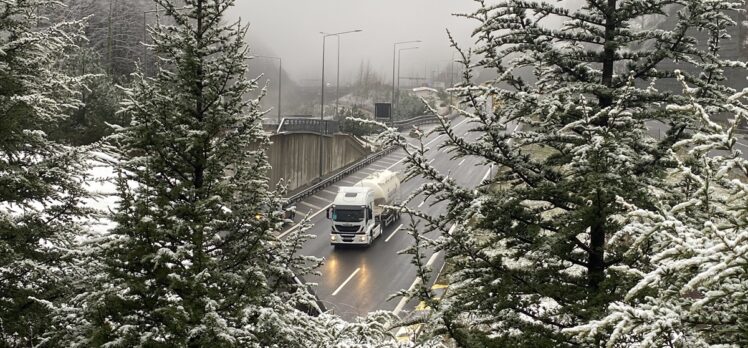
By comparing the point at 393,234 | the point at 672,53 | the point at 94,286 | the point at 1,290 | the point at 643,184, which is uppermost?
the point at 672,53

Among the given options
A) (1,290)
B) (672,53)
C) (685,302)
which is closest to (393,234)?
(1,290)

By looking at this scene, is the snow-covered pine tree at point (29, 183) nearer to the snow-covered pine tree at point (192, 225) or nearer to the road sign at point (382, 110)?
the snow-covered pine tree at point (192, 225)

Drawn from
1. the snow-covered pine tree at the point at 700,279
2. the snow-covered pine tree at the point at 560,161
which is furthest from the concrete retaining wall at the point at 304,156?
the snow-covered pine tree at the point at 700,279

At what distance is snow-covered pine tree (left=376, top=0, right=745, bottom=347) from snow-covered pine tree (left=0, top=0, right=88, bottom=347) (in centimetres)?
701

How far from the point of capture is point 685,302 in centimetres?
450

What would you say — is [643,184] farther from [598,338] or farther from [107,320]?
[107,320]

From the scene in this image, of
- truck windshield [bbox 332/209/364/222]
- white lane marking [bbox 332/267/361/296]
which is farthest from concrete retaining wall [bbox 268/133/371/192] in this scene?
white lane marking [bbox 332/267/361/296]

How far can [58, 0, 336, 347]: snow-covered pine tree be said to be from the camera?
812cm

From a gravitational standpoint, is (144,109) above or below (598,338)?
above

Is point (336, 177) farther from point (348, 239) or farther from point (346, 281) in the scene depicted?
point (346, 281)

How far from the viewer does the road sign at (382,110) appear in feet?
219

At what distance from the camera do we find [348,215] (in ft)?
103

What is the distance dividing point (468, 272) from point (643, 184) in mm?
2474

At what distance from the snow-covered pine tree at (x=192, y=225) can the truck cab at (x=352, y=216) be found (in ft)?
68.8
